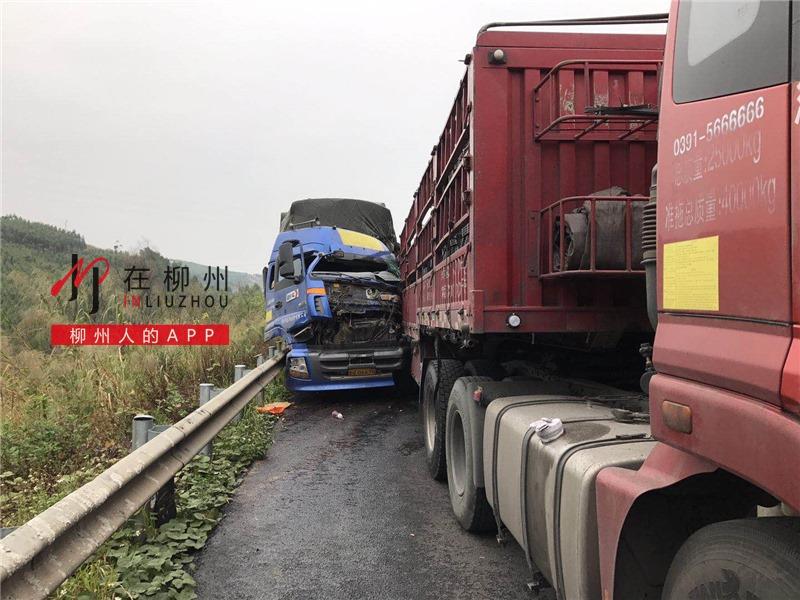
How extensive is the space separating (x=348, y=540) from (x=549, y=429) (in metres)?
1.79

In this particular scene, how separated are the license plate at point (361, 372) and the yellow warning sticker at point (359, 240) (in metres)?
2.11

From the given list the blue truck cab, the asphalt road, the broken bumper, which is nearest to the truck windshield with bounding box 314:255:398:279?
the blue truck cab

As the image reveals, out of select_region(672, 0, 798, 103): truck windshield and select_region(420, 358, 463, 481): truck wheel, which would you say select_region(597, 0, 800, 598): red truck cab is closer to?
select_region(672, 0, 798, 103): truck windshield

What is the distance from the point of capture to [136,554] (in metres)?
3.15

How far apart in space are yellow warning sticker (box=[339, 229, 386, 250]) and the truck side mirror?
857 mm

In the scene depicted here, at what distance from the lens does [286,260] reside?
9578 mm

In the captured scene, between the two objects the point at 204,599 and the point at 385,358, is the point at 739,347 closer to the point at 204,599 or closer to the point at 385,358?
the point at 204,599

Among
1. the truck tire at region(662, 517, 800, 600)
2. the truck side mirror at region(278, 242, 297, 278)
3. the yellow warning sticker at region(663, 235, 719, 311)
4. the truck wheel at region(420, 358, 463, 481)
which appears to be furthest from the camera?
the truck side mirror at region(278, 242, 297, 278)

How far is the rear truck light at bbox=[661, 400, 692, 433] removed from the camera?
172cm

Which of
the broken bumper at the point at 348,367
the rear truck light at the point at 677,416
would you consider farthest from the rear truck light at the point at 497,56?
the broken bumper at the point at 348,367

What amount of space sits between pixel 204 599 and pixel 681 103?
302 cm

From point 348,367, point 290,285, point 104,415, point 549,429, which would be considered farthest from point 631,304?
point 290,285

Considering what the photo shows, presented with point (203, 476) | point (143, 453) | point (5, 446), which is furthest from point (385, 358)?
point (143, 453)

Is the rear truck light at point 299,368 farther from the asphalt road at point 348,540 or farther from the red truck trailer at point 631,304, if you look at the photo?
the red truck trailer at point 631,304
